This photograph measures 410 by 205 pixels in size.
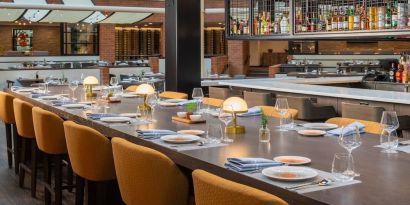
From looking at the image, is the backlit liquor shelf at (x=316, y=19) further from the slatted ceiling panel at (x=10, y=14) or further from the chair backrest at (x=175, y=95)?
the slatted ceiling panel at (x=10, y=14)

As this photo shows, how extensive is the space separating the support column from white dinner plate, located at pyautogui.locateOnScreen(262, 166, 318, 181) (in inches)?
216

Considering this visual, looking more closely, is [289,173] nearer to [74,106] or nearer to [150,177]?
[150,177]

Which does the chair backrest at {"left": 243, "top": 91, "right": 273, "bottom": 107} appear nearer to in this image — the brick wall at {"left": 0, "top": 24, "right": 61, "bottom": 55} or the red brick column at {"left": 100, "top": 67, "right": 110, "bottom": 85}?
the red brick column at {"left": 100, "top": 67, "right": 110, "bottom": 85}

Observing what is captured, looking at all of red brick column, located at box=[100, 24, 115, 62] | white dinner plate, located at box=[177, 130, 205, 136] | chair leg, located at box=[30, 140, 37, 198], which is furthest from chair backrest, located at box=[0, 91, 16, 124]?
red brick column, located at box=[100, 24, 115, 62]

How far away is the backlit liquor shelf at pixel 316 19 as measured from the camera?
6.60 m

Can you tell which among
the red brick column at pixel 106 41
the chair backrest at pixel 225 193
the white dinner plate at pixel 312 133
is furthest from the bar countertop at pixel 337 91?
the red brick column at pixel 106 41

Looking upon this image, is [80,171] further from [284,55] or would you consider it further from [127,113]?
[284,55]

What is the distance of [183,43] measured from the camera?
26.5 feet

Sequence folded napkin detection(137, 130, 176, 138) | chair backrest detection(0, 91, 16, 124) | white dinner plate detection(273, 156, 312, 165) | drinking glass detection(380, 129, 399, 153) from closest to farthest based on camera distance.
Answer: white dinner plate detection(273, 156, 312, 165), drinking glass detection(380, 129, 399, 153), folded napkin detection(137, 130, 176, 138), chair backrest detection(0, 91, 16, 124)

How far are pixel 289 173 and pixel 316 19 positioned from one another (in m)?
5.47

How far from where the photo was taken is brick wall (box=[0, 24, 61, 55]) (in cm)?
2306

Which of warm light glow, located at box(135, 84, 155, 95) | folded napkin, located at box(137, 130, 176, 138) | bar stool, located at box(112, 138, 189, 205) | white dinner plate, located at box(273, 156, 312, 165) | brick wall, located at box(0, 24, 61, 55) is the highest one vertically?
brick wall, located at box(0, 24, 61, 55)

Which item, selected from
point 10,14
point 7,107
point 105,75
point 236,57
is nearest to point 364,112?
point 7,107

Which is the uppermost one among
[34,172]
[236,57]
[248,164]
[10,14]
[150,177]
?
[10,14]
